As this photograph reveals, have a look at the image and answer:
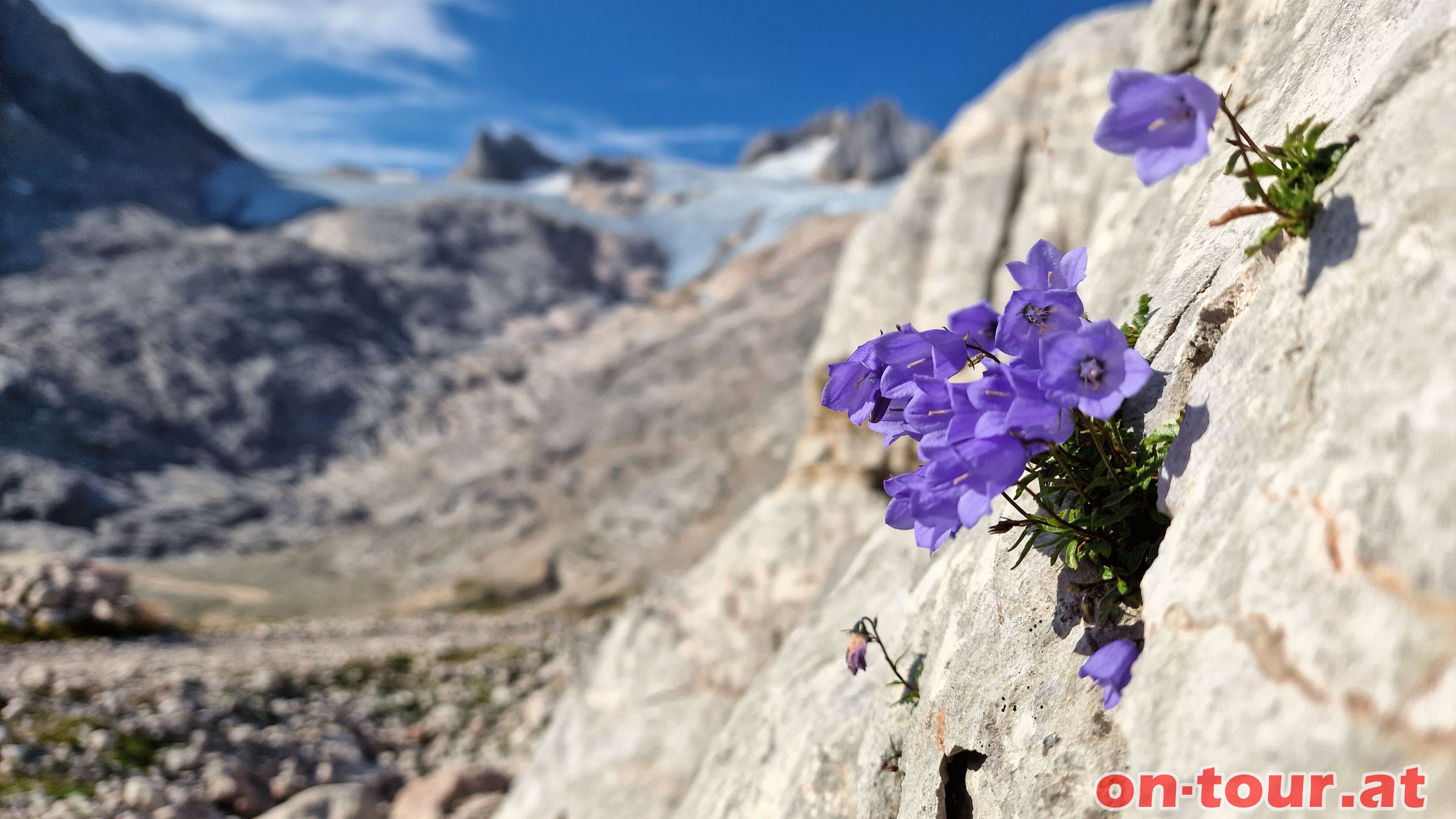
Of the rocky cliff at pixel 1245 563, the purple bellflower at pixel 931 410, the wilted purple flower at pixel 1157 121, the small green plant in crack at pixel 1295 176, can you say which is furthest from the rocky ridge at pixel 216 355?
the small green plant in crack at pixel 1295 176

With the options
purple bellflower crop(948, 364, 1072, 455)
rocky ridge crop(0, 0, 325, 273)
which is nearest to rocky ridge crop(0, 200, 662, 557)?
rocky ridge crop(0, 0, 325, 273)

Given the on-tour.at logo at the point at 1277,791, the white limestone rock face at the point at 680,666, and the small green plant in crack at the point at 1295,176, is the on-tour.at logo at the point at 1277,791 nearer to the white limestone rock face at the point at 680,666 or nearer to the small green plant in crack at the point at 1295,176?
the small green plant in crack at the point at 1295,176

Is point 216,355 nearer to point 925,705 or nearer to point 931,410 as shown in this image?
point 925,705

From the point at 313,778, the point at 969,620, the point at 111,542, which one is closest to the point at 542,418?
the point at 111,542

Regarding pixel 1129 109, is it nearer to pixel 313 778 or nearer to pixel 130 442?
pixel 313 778

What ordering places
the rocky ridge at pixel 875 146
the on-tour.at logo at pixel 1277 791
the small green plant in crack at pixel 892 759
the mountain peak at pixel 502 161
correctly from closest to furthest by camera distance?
the on-tour.at logo at pixel 1277 791 < the small green plant in crack at pixel 892 759 < the rocky ridge at pixel 875 146 < the mountain peak at pixel 502 161

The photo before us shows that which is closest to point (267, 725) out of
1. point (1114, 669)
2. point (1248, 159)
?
point (1114, 669)
